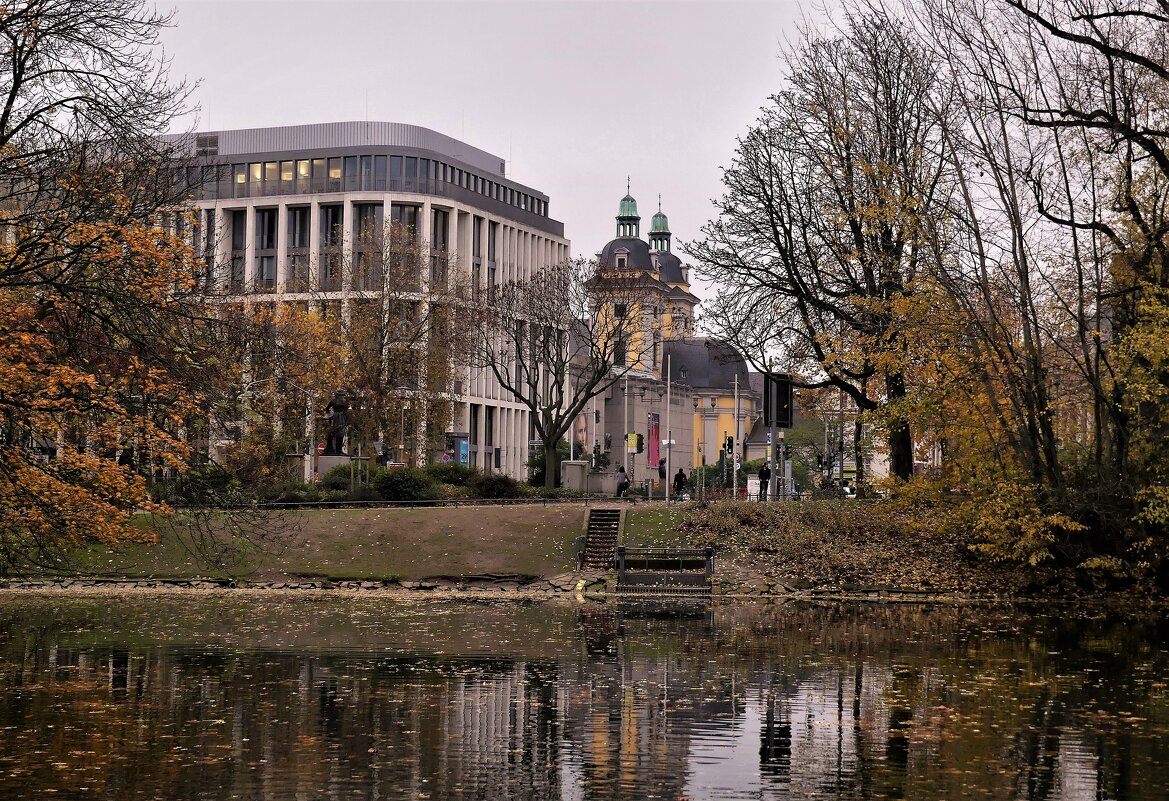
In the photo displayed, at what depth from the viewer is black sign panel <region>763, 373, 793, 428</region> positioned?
120 ft

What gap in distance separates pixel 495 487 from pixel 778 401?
Result: 20.1 meters

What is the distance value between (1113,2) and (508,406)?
8715 cm

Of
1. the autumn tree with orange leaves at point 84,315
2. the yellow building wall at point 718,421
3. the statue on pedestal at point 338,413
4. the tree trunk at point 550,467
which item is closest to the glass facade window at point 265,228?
the statue on pedestal at point 338,413

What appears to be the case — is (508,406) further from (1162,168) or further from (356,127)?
(1162,168)

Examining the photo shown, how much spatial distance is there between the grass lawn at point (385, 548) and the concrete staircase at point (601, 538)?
52 centimetres

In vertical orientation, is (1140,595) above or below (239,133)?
below

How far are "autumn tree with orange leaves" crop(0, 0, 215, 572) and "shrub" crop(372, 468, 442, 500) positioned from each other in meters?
29.7

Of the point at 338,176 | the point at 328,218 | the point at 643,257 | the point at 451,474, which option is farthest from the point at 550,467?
the point at 643,257

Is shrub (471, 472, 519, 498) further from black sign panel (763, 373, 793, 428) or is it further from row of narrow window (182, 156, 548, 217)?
row of narrow window (182, 156, 548, 217)

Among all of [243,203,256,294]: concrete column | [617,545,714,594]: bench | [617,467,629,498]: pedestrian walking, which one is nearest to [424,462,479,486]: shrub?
[617,467,629,498]: pedestrian walking

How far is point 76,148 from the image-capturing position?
1997cm

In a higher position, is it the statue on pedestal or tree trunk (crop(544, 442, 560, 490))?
the statue on pedestal

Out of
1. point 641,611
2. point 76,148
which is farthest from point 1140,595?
point 76,148

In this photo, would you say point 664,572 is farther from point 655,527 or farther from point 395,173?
point 395,173
